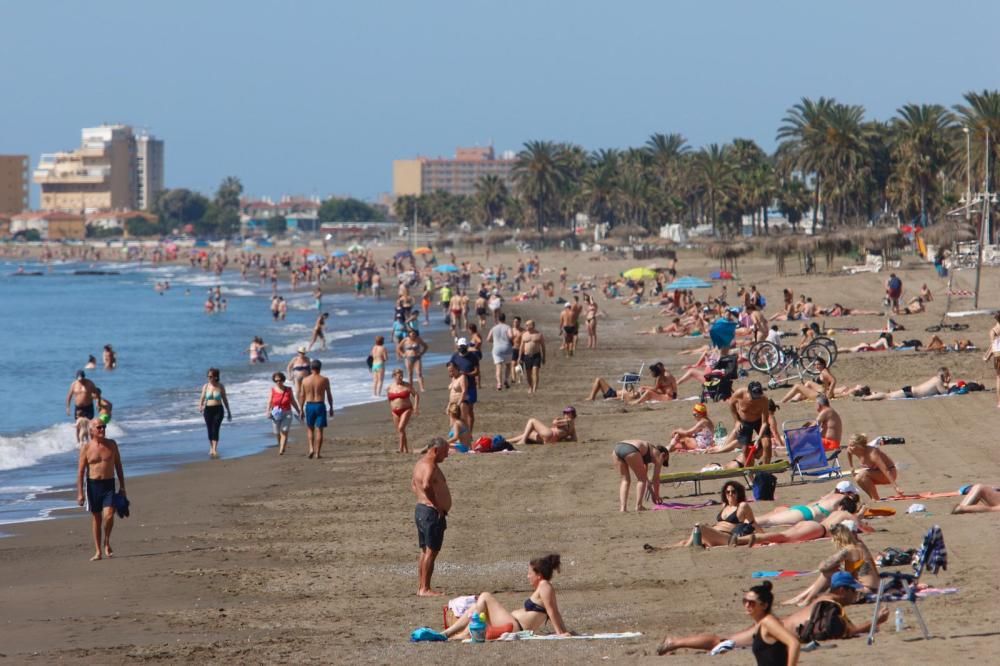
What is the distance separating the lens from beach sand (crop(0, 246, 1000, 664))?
8438mm

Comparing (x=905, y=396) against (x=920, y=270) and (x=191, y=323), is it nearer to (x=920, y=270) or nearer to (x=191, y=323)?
(x=920, y=270)

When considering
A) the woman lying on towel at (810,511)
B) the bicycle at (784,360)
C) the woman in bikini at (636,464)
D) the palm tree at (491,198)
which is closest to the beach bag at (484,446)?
the woman in bikini at (636,464)

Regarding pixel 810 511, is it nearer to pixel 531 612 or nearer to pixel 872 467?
pixel 872 467

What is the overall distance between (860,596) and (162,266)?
401 ft

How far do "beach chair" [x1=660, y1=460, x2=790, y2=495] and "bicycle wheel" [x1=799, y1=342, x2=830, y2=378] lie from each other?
724 cm

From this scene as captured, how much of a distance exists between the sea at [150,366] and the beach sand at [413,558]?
1.00 meters

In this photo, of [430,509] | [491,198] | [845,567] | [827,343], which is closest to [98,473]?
[430,509]

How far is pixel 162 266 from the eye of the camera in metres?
126

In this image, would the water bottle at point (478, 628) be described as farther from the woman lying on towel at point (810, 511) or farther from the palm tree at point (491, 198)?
the palm tree at point (491, 198)

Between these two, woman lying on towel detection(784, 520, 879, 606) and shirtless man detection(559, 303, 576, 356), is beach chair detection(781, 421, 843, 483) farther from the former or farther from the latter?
shirtless man detection(559, 303, 576, 356)

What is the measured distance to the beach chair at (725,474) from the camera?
12844mm

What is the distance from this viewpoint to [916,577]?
26.8 ft

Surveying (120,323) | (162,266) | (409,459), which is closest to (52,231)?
(162,266)

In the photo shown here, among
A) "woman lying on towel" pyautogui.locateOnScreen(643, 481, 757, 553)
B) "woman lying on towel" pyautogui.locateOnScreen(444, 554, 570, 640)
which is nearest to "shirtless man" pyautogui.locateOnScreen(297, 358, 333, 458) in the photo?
"woman lying on towel" pyautogui.locateOnScreen(643, 481, 757, 553)
